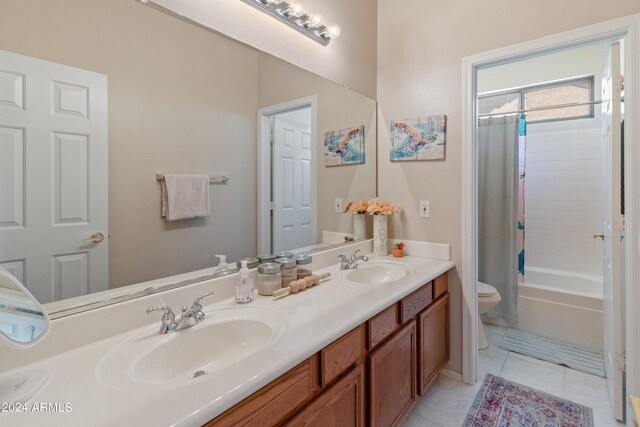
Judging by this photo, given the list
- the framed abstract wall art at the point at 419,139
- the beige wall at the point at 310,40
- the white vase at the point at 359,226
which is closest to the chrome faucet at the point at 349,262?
the white vase at the point at 359,226

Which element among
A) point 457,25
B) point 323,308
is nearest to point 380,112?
point 457,25

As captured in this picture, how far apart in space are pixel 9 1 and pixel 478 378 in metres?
2.79

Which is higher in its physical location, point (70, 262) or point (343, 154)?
point (343, 154)

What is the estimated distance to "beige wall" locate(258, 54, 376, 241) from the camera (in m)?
1.61

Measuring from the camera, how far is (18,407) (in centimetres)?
68

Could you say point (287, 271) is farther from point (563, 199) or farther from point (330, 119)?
point (563, 199)

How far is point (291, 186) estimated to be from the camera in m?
1.78

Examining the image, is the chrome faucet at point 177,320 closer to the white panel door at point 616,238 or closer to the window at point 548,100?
the white panel door at point 616,238

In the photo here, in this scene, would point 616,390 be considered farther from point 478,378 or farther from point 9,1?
point 9,1

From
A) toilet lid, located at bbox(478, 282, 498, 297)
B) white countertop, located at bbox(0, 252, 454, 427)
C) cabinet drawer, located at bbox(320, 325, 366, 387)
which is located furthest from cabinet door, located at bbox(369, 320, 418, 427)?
toilet lid, located at bbox(478, 282, 498, 297)

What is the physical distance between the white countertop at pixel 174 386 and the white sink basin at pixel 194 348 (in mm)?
29

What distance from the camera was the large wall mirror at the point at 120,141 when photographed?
0.89m

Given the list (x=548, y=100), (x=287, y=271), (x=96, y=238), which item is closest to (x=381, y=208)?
(x=287, y=271)

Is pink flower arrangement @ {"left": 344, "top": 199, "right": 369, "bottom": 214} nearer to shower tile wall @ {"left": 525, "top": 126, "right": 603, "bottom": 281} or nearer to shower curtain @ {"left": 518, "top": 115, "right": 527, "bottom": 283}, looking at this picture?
shower curtain @ {"left": 518, "top": 115, "right": 527, "bottom": 283}
